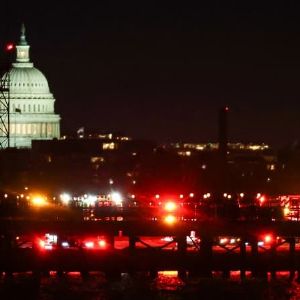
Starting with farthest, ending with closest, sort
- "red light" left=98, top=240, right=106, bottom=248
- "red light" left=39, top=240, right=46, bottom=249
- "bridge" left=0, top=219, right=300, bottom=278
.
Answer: "red light" left=98, top=240, right=106, bottom=248 → "red light" left=39, top=240, right=46, bottom=249 → "bridge" left=0, top=219, right=300, bottom=278

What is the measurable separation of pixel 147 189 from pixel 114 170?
3755 centimetres

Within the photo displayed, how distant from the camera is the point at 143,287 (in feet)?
250

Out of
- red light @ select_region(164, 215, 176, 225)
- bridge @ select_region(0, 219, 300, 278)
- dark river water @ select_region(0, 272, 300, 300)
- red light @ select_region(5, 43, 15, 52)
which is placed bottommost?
dark river water @ select_region(0, 272, 300, 300)

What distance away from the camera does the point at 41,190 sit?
450ft

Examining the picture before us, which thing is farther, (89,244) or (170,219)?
(89,244)

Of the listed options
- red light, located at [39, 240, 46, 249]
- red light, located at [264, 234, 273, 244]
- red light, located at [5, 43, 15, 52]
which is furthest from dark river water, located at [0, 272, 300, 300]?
red light, located at [5, 43, 15, 52]

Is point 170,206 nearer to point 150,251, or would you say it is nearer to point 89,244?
point 89,244

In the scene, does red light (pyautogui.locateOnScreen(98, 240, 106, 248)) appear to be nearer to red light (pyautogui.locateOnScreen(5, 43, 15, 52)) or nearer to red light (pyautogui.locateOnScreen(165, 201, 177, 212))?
red light (pyautogui.locateOnScreen(165, 201, 177, 212))

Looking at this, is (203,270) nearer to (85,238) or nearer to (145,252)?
(145,252)

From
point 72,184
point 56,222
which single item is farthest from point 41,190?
point 56,222

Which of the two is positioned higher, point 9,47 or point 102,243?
point 9,47

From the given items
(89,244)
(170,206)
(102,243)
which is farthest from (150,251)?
(170,206)

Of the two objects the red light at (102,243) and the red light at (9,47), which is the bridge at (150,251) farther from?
the red light at (9,47)

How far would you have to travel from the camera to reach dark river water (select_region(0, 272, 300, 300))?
73.9 meters
